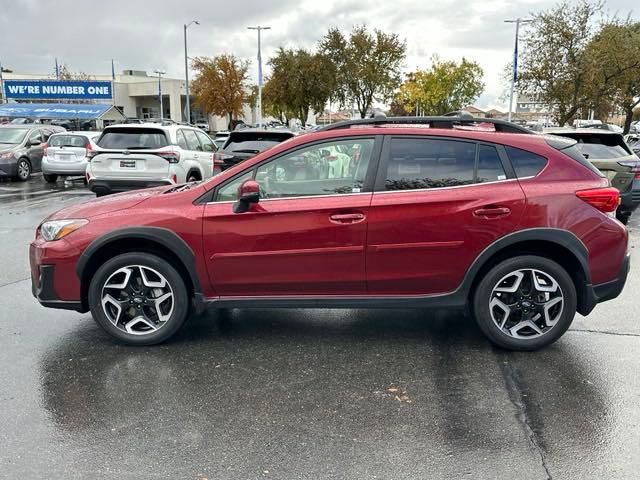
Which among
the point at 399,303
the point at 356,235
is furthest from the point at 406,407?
the point at 356,235

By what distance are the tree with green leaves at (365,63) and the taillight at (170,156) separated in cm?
3133

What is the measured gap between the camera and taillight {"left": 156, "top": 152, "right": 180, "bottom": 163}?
11.0 m

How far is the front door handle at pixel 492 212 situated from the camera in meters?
4.44

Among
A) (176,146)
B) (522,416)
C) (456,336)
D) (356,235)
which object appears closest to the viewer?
(522,416)

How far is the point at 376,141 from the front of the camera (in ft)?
15.2

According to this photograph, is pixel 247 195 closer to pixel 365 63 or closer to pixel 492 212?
pixel 492 212

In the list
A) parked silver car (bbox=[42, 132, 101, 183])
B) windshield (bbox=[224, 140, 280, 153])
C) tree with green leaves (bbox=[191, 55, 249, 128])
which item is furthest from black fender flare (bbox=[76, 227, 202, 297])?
tree with green leaves (bbox=[191, 55, 249, 128])

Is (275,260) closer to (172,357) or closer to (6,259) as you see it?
(172,357)

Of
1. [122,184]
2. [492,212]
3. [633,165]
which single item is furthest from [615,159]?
[122,184]

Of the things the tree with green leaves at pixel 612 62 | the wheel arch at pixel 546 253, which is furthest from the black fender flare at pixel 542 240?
the tree with green leaves at pixel 612 62

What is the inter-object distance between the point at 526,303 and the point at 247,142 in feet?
24.1

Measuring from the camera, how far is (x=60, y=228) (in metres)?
4.65

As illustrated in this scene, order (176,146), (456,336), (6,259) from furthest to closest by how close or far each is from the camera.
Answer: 1. (176,146)
2. (6,259)
3. (456,336)

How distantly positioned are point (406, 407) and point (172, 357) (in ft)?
6.19
